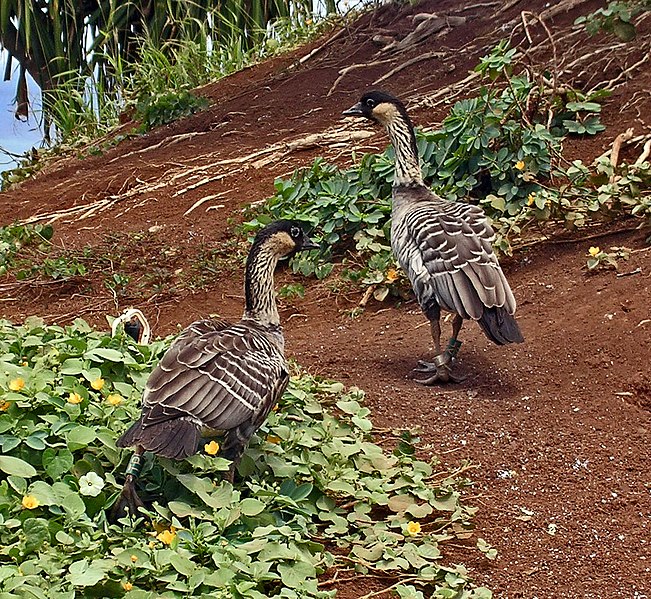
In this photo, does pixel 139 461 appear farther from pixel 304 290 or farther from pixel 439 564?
pixel 304 290

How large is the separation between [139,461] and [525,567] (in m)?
1.55


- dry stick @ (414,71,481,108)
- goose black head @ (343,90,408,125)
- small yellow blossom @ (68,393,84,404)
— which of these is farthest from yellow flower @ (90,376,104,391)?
dry stick @ (414,71,481,108)

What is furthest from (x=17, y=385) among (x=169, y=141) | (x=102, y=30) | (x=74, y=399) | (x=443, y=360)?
(x=102, y=30)

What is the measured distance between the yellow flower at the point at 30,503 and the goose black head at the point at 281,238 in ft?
5.26

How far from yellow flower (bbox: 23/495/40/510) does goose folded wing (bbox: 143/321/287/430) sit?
0.47 meters

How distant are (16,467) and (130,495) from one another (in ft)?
1.42

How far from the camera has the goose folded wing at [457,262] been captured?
524cm

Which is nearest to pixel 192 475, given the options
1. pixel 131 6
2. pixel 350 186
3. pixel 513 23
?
pixel 350 186

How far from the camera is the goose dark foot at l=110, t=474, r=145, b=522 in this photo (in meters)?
3.57

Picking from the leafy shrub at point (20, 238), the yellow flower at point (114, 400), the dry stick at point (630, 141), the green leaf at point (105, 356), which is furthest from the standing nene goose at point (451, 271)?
the leafy shrub at point (20, 238)

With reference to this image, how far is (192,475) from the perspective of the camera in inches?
143

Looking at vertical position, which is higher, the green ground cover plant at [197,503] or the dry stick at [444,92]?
the dry stick at [444,92]

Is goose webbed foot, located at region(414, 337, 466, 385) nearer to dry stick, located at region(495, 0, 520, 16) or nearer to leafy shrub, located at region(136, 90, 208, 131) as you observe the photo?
dry stick, located at region(495, 0, 520, 16)

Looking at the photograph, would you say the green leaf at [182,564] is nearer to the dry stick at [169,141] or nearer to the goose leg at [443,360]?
the goose leg at [443,360]
